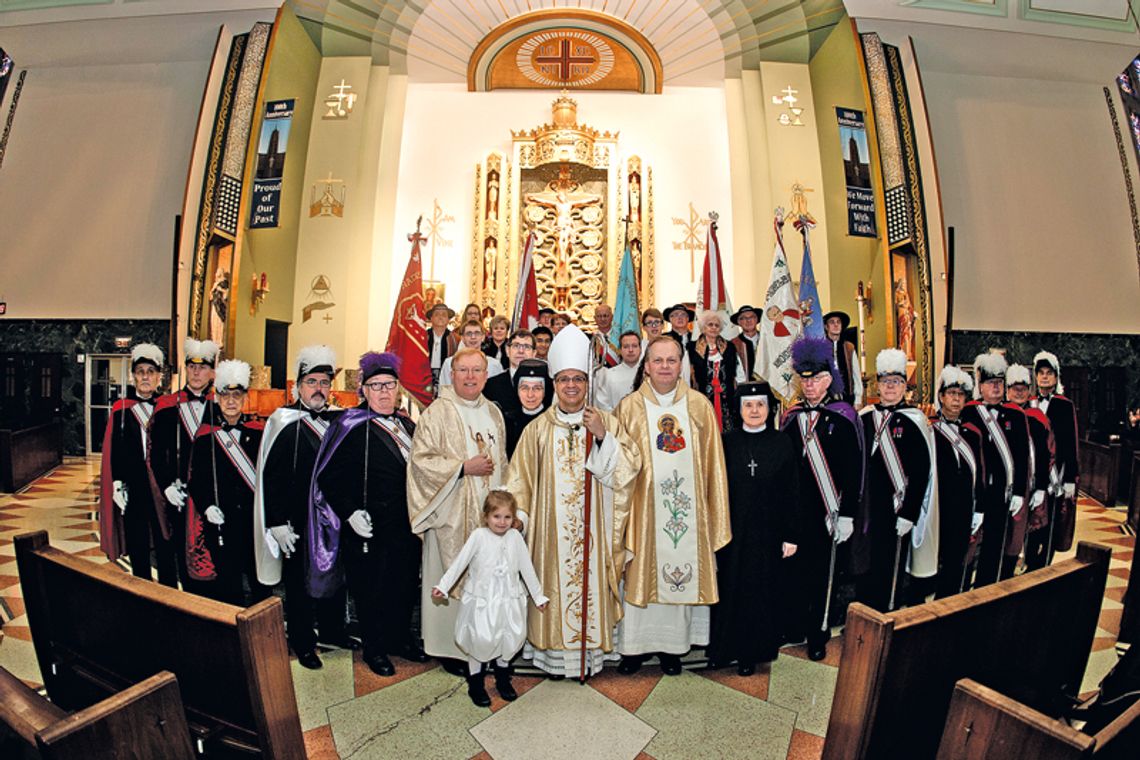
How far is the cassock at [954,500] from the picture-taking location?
400 centimetres

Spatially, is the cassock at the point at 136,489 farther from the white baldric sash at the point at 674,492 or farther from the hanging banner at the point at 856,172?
the hanging banner at the point at 856,172

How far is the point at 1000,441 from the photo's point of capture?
174 inches

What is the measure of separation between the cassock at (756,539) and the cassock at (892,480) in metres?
0.86

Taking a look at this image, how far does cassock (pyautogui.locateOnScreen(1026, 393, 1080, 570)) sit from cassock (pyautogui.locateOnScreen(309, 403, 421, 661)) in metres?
5.35

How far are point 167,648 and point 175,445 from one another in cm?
286

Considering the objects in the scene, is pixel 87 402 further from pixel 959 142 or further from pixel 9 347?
pixel 959 142

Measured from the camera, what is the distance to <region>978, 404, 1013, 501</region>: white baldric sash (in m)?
4.41

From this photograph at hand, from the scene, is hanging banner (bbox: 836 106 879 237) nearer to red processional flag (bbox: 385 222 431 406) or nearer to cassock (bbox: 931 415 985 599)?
cassock (bbox: 931 415 985 599)

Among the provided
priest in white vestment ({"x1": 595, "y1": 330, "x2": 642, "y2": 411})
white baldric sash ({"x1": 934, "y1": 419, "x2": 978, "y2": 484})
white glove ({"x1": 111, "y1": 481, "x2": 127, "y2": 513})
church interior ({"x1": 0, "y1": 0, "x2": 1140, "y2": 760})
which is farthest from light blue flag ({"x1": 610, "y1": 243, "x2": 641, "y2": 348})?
white glove ({"x1": 111, "y1": 481, "x2": 127, "y2": 513})

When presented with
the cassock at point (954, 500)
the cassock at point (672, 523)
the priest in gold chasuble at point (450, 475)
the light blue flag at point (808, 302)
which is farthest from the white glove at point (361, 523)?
the light blue flag at point (808, 302)

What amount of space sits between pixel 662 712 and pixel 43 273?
8.11 metres

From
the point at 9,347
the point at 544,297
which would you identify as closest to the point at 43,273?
the point at 9,347

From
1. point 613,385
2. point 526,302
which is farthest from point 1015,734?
point 526,302

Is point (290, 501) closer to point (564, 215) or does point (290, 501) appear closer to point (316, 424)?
point (316, 424)
